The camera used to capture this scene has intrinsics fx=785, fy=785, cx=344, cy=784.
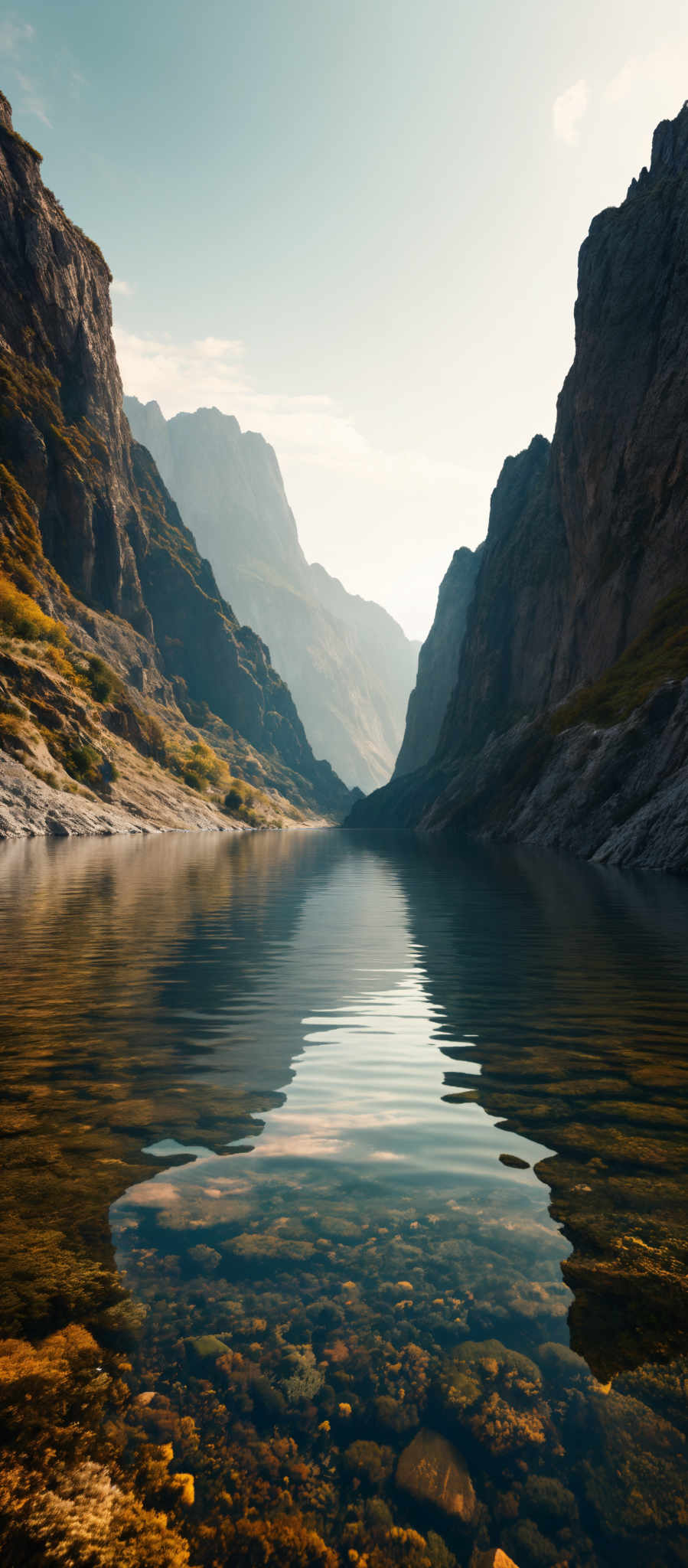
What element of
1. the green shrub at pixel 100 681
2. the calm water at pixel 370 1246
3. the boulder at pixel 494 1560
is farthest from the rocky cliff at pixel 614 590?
the green shrub at pixel 100 681

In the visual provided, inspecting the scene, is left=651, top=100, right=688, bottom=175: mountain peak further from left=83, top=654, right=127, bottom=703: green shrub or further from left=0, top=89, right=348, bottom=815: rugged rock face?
left=83, top=654, right=127, bottom=703: green shrub

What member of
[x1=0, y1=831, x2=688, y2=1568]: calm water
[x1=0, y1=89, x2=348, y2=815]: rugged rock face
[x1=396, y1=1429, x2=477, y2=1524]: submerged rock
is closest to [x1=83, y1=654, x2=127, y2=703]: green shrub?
[x1=0, y1=89, x2=348, y2=815]: rugged rock face

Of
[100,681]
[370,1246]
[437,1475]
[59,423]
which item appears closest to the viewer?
[437,1475]

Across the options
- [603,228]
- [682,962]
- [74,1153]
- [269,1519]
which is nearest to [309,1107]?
[74,1153]

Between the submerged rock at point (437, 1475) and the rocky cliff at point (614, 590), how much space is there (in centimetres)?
3832

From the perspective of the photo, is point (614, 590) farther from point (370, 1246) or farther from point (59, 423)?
point (59, 423)

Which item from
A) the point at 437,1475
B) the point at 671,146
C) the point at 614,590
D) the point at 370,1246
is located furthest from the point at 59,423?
the point at 437,1475

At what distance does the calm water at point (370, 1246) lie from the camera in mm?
3205

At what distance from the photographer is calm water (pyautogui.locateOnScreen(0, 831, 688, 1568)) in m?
3.21

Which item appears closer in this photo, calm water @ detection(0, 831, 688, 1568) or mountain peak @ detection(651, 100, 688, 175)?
calm water @ detection(0, 831, 688, 1568)

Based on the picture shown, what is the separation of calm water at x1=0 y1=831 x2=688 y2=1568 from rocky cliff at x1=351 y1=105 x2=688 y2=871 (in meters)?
32.8

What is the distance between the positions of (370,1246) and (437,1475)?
1755 mm

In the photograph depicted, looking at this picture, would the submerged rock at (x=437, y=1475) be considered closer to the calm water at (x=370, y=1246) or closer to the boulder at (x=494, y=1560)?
the calm water at (x=370, y=1246)

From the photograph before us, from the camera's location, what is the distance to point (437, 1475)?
3311mm
